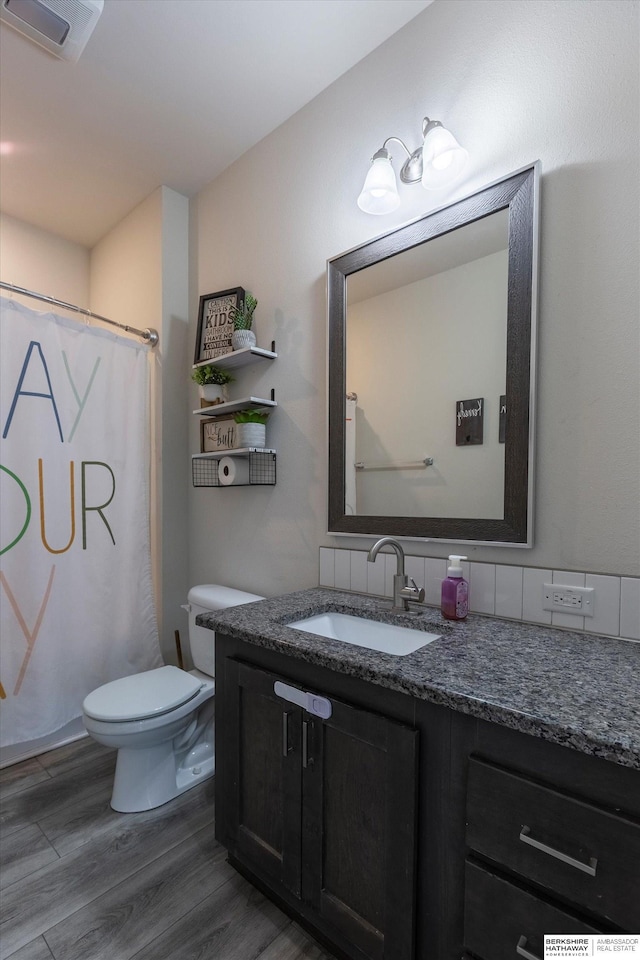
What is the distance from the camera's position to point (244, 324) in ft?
6.47

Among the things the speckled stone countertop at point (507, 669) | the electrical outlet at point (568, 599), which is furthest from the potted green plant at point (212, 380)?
the electrical outlet at point (568, 599)

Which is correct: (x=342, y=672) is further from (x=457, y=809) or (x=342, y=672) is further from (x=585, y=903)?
(x=585, y=903)

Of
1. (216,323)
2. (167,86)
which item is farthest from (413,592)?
(167,86)

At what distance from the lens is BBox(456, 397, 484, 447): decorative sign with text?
52.8 inches

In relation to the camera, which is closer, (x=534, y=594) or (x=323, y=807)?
(x=323, y=807)

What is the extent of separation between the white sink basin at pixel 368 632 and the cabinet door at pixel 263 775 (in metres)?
0.22

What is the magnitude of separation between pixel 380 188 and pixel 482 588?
1.32m

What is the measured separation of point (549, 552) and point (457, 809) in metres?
0.67

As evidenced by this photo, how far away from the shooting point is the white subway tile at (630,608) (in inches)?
42.6

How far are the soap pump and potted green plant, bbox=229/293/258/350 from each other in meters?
1.27

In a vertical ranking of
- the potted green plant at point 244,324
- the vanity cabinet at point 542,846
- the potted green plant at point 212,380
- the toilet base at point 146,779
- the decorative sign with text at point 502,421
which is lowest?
the toilet base at point 146,779

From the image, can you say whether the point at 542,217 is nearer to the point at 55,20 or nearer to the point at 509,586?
the point at 509,586

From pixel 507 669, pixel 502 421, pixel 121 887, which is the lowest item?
pixel 121 887

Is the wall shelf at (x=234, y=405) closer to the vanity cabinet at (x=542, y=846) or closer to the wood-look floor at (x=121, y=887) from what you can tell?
the vanity cabinet at (x=542, y=846)
